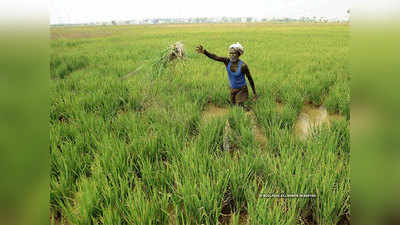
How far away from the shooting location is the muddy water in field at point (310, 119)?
5.84 feet

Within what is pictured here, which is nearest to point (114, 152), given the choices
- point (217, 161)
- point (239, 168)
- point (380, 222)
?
point (217, 161)

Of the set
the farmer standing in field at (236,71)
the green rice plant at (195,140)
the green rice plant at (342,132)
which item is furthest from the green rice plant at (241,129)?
the green rice plant at (342,132)

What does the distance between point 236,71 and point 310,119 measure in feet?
2.82

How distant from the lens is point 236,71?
2.07 m

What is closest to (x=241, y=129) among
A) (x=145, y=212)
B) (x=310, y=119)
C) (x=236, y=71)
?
(x=236, y=71)

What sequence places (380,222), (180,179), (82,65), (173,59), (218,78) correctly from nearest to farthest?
(380,222), (180,179), (173,59), (218,78), (82,65)

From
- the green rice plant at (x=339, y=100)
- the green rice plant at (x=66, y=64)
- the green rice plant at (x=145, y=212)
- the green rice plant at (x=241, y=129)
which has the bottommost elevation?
the green rice plant at (x=145, y=212)

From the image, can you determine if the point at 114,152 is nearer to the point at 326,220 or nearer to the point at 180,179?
the point at 180,179

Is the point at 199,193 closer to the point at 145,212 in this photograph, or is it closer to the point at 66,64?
the point at 145,212

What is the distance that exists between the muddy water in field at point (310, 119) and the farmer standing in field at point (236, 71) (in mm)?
537

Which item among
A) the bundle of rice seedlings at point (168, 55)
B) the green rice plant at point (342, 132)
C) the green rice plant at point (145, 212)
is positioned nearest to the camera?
the green rice plant at point (145, 212)

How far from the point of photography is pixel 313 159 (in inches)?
52.5

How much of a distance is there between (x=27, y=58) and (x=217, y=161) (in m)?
1.06

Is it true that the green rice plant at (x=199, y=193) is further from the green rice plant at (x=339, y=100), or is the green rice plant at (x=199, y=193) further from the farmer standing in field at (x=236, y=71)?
the green rice plant at (x=339, y=100)
